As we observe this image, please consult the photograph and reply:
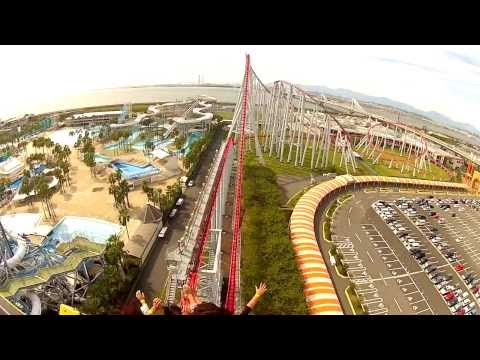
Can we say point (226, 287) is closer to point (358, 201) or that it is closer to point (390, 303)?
point (390, 303)

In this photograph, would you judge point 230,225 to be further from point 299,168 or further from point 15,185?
point 15,185

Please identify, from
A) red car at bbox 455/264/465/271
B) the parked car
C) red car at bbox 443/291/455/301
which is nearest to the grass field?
the parked car

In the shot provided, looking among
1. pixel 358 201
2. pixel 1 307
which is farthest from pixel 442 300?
pixel 1 307

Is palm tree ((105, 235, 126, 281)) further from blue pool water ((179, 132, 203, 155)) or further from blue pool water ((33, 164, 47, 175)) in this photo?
blue pool water ((179, 132, 203, 155))

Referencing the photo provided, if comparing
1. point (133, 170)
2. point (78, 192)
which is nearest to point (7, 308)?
point (78, 192)

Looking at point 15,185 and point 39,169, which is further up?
point 39,169
